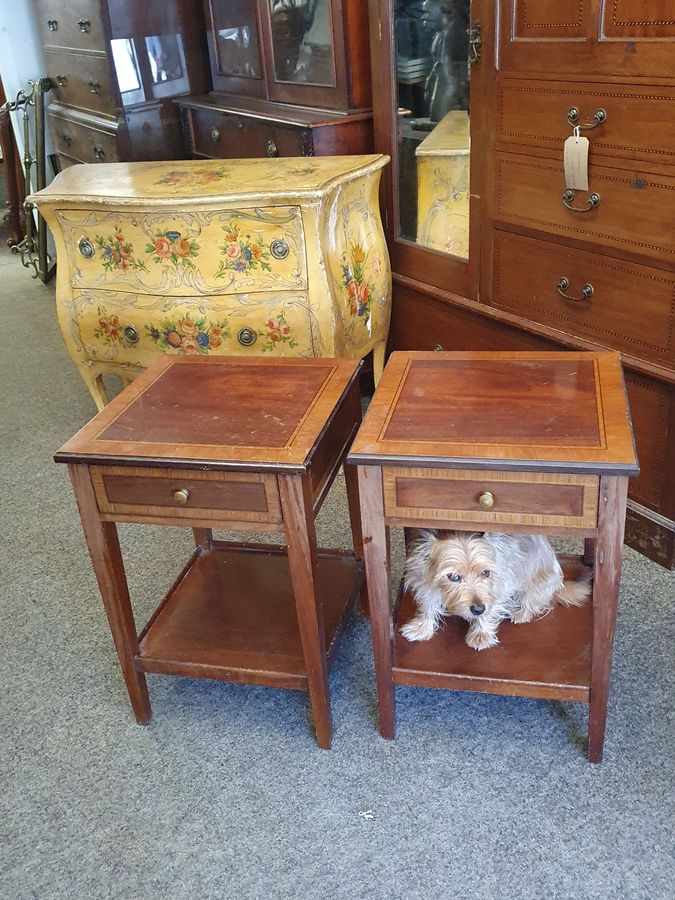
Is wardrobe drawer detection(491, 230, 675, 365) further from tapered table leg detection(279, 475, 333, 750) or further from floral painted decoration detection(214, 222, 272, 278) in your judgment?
tapered table leg detection(279, 475, 333, 750)

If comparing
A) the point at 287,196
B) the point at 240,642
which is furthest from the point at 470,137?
the point at 240,642

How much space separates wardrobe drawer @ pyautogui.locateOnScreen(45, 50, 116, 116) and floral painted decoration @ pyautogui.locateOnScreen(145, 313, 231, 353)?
1192 mm

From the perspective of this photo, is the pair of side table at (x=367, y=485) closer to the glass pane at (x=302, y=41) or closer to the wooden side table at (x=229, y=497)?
the wooden side table at (x=229, y=497)

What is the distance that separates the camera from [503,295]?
223cm

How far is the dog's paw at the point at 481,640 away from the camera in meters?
1.55

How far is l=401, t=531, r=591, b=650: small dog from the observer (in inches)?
58.6

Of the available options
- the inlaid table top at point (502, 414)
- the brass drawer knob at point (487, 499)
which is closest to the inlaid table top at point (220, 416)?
the inlaid table top at point (502, 414)

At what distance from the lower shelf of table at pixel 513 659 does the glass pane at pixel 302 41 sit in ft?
5.66

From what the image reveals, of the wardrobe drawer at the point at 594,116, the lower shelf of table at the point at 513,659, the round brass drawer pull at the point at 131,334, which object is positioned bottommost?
the lower shelf of table at the point at 513,659

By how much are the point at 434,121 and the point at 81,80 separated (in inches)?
69.0

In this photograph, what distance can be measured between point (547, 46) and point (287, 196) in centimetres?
69

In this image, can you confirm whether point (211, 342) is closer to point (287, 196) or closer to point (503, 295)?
point (287, 196)

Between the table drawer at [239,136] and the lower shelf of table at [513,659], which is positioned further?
the table drawer at [239,136]

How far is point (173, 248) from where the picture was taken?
7.48 ft
